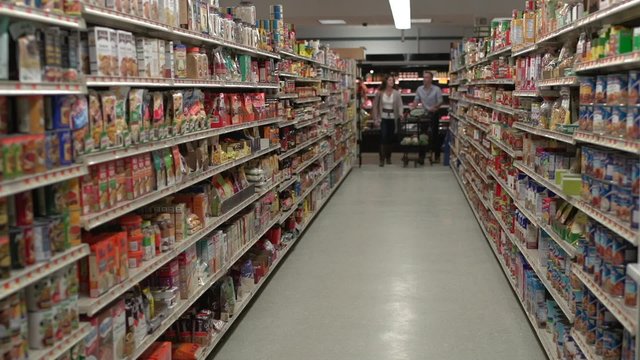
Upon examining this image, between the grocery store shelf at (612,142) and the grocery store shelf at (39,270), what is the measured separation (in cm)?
219

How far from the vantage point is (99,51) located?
112 inches

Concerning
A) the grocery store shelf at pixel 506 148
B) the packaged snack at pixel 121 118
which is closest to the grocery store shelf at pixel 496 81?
the grocery store shelf at pixel 506 148

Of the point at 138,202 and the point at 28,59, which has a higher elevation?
the point at 28,59

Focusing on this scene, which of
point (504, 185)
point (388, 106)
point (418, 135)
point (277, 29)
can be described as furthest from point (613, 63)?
point (418, 135)

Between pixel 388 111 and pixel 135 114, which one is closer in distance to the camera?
pixel 135 114

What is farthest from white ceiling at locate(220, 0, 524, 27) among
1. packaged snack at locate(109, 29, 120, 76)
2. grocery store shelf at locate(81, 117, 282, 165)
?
packaged snack at locate(109, 29, 120, 76)

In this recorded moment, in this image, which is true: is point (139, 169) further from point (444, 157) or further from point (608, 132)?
point (444, 157)


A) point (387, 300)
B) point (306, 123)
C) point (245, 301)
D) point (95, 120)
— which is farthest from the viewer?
point (306, 123)

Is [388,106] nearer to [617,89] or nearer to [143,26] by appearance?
[143,26]

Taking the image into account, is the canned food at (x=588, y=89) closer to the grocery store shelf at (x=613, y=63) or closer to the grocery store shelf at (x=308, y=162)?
the grocery store shelf at (x=613, y=63)

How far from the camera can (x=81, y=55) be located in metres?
2.77

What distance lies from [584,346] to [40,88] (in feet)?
8.91

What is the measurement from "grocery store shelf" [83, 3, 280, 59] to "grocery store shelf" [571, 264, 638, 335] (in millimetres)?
2472

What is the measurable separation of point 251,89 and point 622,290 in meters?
4.09
